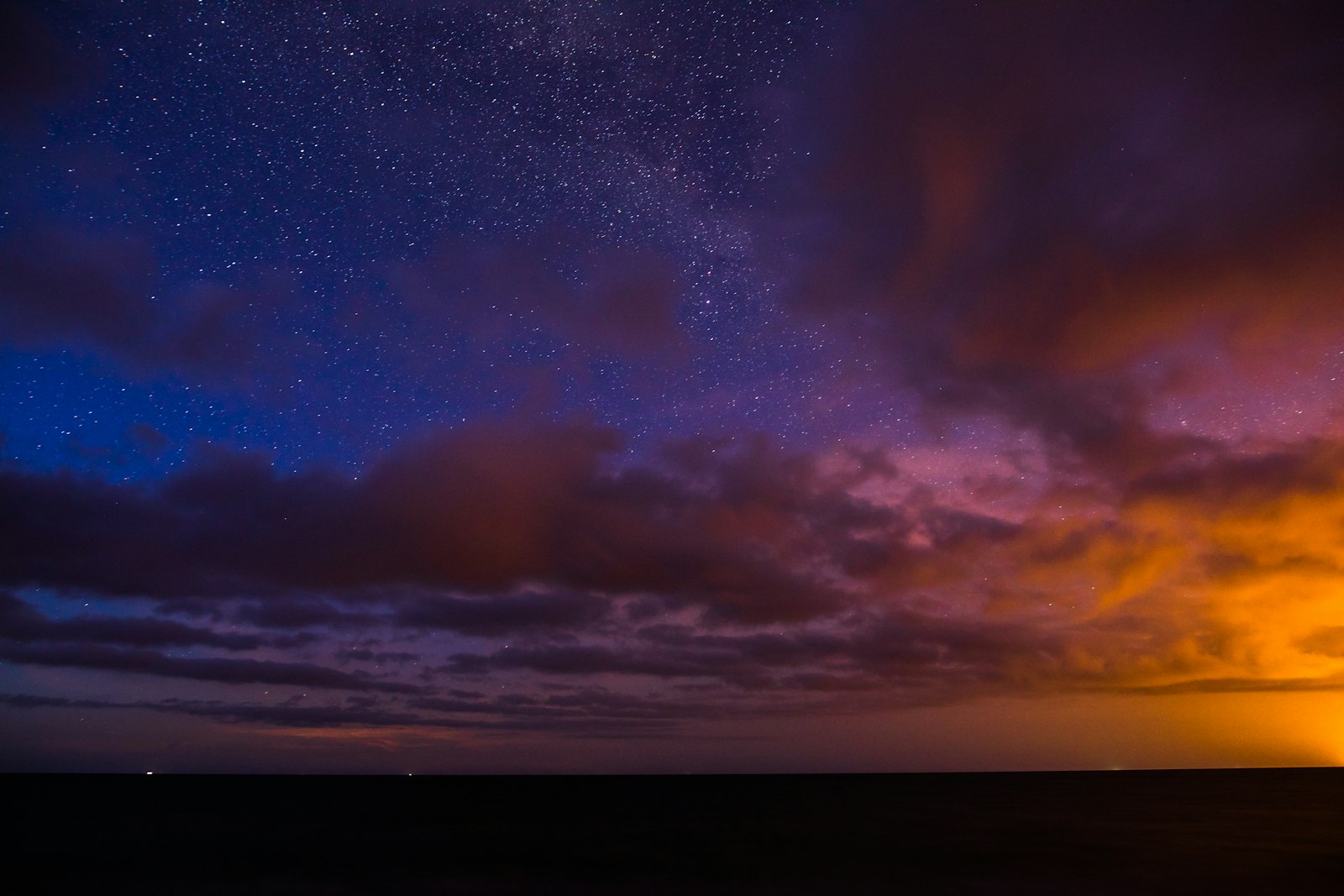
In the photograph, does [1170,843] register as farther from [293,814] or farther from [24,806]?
[24,806]

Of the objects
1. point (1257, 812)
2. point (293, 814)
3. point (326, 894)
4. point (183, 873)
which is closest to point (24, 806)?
point (293, 814)

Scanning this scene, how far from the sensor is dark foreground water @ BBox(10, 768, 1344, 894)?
135 feet

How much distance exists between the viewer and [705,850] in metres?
56.2

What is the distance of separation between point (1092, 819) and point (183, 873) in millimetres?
69524

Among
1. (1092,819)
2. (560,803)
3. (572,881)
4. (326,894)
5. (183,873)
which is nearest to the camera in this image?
(326,894)

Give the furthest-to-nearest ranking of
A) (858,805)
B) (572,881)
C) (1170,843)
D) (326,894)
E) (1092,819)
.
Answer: (858,805), (1092,819), (1170,843), (572,881), (326,894)

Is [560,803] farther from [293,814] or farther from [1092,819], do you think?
[1092,819]

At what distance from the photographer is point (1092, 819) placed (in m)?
73.4

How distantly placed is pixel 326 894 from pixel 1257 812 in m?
83.3

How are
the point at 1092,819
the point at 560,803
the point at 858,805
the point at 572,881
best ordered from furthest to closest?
1. the point at 560,803
2. the point at 858,805
3. the point at 1092,819
4. the point at 572,881

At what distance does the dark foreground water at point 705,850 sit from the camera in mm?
41094

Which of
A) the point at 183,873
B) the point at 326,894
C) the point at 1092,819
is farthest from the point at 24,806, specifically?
the point at 1092,819

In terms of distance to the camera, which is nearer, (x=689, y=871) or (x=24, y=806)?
(x=689, y=871)

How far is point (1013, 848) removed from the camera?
2105 inches
